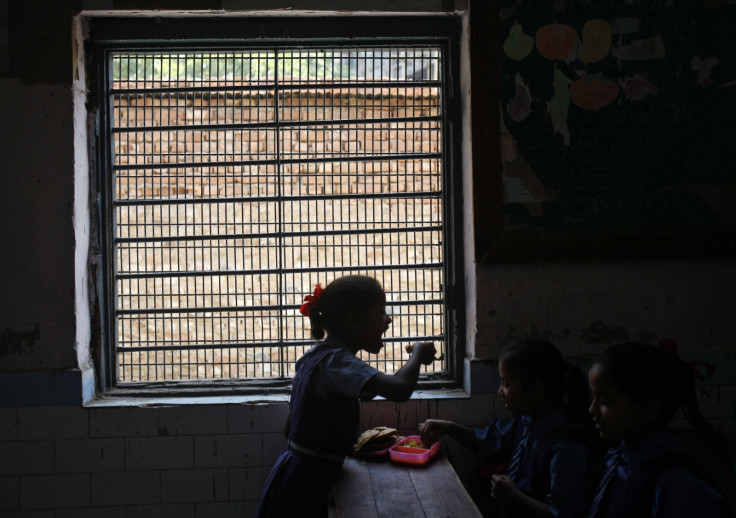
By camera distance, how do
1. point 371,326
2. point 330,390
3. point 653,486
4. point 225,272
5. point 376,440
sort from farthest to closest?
1. point 225,272
2. point 376,440
3. point 371,326
4. point 330,390
5. point 653,486

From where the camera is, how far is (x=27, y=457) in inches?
109

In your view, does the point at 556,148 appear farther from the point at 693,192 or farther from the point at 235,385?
the point at 235,385

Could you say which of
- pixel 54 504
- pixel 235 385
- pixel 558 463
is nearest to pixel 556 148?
pixel 558 463

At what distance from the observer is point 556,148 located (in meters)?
2.76

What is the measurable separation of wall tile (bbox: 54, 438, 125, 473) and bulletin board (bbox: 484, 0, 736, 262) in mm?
1886

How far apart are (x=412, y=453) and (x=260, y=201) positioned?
1.37 m

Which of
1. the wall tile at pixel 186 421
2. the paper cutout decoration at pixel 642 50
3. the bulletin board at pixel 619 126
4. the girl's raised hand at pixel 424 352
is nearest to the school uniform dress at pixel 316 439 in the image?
the girl's raised hand at pixel 424 352

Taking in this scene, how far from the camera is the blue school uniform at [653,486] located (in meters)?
1.52

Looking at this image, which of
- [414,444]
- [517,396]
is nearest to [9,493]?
[414,444]

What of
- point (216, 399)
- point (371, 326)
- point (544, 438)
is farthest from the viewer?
point (216, 399)

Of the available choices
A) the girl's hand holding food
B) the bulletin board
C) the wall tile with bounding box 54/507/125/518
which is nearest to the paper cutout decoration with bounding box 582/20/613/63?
the bulletin board

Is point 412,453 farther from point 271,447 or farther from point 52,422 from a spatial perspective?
point 52,422

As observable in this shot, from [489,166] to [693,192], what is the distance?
93 cm

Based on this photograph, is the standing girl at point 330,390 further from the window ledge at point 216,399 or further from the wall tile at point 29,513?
the wall tile at point 29,513
